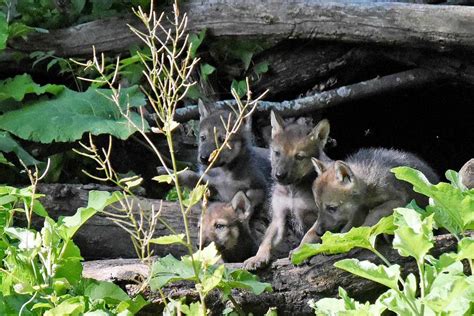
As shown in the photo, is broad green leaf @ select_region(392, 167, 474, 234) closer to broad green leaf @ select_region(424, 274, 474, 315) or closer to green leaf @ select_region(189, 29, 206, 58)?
broad green leaf @ select_region(424, 274, 474, 315)

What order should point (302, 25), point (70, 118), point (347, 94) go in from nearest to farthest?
1. point (70, 118)
2. point (302, 25)
3. point (347, 94)

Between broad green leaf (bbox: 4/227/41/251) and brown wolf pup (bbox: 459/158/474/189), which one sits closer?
broad green leaf (bbox: 4/227/41/251)

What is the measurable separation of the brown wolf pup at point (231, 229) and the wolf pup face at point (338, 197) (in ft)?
2.08

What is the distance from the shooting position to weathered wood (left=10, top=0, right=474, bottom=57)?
22.2ft

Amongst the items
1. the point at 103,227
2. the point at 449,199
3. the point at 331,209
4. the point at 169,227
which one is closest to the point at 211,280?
the point at 169,227

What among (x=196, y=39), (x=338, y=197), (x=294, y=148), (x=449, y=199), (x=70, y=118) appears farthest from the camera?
(x=196, y=39)

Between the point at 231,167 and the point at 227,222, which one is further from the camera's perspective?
the point at 231,167

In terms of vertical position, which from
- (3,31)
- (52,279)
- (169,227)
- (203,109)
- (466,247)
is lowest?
(203,109)

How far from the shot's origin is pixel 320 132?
6.74m

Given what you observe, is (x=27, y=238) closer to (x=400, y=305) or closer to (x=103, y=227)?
(x=400, y=305)

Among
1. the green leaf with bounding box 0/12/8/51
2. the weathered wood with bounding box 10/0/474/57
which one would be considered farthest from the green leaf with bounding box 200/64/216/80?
the green leaf with bounding box 0/12/8/51

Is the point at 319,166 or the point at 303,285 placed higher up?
the point at 319,166

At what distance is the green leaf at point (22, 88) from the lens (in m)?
7.23

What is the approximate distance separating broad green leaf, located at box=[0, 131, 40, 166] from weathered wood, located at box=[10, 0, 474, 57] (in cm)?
128
